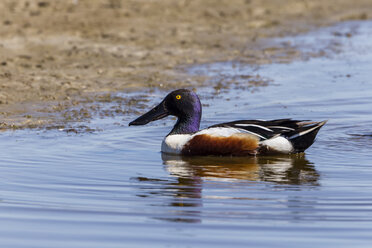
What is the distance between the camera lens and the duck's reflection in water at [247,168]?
7578 mm

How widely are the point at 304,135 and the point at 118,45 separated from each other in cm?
666

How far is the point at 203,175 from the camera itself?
771cm

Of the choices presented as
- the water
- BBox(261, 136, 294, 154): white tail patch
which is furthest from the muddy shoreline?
BBox(261, 136, 294, 154): white tail patch

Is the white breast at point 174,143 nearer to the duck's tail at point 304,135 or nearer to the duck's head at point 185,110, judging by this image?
the duck's head at point 185,110

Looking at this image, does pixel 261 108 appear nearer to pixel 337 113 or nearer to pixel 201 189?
pixel 337 113

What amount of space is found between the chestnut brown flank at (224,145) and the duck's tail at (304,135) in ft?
1.29

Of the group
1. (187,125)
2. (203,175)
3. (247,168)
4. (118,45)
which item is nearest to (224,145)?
(247,168)

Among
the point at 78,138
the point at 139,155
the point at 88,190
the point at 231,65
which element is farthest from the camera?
the point at 231,65

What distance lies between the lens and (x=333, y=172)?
7.71 metres

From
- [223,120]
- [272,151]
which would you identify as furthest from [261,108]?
[272,151]

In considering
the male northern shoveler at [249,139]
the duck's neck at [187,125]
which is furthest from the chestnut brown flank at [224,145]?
the duck's neck at [187,125]

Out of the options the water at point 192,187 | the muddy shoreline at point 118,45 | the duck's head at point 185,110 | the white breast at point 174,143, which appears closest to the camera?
the water at point 192,187

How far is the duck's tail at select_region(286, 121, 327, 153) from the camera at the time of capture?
8.48 m

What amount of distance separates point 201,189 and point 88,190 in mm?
972
